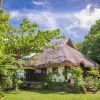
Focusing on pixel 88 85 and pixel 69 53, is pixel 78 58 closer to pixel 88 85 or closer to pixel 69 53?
pixel 69 53

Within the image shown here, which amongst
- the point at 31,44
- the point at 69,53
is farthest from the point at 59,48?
the point at 31,44

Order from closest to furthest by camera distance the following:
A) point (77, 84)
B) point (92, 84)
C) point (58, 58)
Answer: point (77, 84) < point (92, 84) < point (58, 58)

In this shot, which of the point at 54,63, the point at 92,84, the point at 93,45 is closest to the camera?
the point at 92,84

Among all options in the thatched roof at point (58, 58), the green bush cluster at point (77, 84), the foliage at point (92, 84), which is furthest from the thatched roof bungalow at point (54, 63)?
the foliage at point (92, 84)

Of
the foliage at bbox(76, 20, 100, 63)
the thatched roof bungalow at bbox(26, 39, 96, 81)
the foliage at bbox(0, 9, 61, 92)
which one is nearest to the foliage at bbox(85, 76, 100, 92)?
the thatched roof bungalow at bbox(26, 39, 96, 81)

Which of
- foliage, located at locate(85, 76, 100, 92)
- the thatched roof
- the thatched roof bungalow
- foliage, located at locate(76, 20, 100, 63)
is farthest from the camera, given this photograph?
foliage, located at locate(76, 20, 100, 63)

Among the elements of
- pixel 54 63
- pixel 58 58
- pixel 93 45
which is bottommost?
pixel 54 63

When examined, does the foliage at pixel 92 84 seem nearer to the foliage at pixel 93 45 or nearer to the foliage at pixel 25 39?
the foliage at pixel 25 39

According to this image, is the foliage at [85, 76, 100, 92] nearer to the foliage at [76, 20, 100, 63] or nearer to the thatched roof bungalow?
the thatched roof bungalow

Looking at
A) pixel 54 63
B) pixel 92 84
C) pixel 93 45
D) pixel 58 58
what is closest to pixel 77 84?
pixel 92 84

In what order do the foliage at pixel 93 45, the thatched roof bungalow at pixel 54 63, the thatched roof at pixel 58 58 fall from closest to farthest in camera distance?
1. the thatched roof at pixel 58 58
2. the thatched roof bungalow at pixel 54 63
3. the foliage at pixel 93 45

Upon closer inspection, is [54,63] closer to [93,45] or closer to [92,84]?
[92,84]

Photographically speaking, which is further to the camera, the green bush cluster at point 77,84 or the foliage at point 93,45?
the foliage at point 93,45

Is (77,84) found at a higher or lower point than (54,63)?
lower
